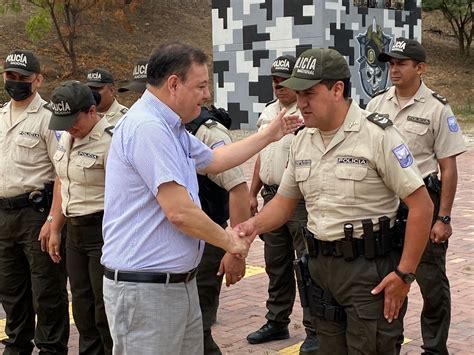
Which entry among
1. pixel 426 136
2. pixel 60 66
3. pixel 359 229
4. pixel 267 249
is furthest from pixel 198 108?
pixel 60 66

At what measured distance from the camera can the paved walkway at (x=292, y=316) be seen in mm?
4777

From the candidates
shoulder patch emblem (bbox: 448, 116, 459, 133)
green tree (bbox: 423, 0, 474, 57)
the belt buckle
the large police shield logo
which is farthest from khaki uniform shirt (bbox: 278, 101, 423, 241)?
green tree (bbox: 423, 0, 474, 57)

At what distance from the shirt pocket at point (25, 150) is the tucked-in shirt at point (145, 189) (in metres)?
1.84

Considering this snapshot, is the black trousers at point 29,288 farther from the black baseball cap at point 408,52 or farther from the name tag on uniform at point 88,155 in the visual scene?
the black baseball cap at point 408,52

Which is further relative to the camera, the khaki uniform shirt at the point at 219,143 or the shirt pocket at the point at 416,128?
the shirt pocket at the point at 416,128

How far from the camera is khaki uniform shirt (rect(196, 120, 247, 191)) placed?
3.86m

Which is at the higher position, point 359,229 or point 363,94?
point 359,229

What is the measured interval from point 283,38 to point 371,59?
7.49 feet

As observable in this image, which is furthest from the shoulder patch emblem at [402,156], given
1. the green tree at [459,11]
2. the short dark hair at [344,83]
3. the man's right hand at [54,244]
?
the green tree at [459,11]

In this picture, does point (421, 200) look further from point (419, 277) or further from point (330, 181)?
point (419, 277)

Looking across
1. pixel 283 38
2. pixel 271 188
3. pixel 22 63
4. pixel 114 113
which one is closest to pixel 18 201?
pixel 22 63

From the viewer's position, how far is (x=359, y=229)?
3.09 metres

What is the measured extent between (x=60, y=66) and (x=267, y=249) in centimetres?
2018

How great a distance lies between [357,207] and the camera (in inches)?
121
